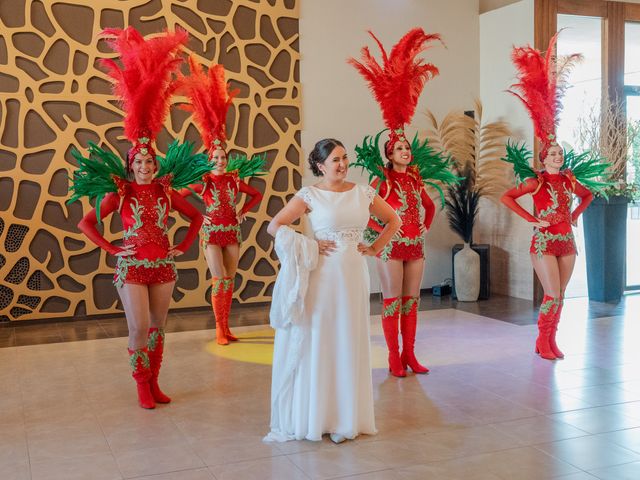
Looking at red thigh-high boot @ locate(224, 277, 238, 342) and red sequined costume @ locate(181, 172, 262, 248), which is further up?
red sequined costume @ locate(181, 172, 262, 248)

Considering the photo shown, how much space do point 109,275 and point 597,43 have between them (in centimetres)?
638

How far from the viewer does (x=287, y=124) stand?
8805mm

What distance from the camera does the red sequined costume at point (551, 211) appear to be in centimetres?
602

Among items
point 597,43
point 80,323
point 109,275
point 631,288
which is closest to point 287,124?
point 109,275

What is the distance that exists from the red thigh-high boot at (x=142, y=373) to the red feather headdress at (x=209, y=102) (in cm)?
244

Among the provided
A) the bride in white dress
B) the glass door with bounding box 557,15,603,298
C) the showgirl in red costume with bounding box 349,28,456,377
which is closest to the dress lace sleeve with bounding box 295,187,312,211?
the bride in white dress

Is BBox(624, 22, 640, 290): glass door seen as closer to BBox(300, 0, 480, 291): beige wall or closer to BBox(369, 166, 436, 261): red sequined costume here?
BBox(300, 0, 480, 291): beige wall

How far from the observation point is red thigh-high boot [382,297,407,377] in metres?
5.55

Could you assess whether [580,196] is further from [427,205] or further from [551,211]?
[427,205]

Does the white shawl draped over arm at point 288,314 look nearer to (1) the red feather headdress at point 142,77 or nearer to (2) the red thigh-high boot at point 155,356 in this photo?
(2) the red thigh-high boot at point 155,356

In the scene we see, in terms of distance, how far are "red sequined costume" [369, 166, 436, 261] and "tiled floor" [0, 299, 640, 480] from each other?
→ 0.93 meters

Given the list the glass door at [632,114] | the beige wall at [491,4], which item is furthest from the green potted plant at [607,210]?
the beige wall at [491,4]

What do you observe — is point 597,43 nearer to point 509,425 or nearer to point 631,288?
point 631,288

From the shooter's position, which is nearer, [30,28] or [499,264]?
[30,28]
